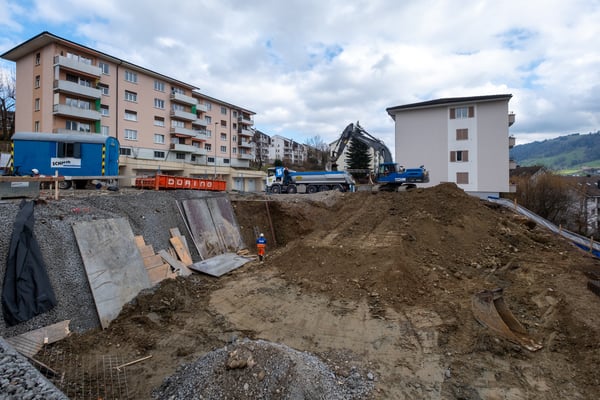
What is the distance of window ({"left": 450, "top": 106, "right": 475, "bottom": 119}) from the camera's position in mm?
28125

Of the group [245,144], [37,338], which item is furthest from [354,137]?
[245,144]

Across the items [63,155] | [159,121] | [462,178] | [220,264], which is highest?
[159,121]

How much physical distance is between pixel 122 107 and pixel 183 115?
7.18 m

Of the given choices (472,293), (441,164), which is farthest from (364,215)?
(441,164)

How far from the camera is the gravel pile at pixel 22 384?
310cm

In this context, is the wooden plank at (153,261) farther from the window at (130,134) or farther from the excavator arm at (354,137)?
the window at (130,134)

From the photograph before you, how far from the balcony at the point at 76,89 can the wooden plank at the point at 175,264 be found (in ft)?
80.1

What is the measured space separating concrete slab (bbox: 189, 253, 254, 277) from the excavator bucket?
6801 mm

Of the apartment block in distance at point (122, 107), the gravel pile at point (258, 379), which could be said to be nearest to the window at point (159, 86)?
the apartment block in distance at point (122, 107)

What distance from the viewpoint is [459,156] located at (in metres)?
28.6

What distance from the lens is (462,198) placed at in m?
13.8

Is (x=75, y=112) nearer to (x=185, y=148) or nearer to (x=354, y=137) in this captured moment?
(x=185, y=148)

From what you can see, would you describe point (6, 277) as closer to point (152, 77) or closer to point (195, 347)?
point (195, 347)

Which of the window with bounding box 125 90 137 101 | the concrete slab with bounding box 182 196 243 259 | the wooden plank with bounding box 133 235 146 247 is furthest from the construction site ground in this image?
the window with bounding box 125 90 137 101
